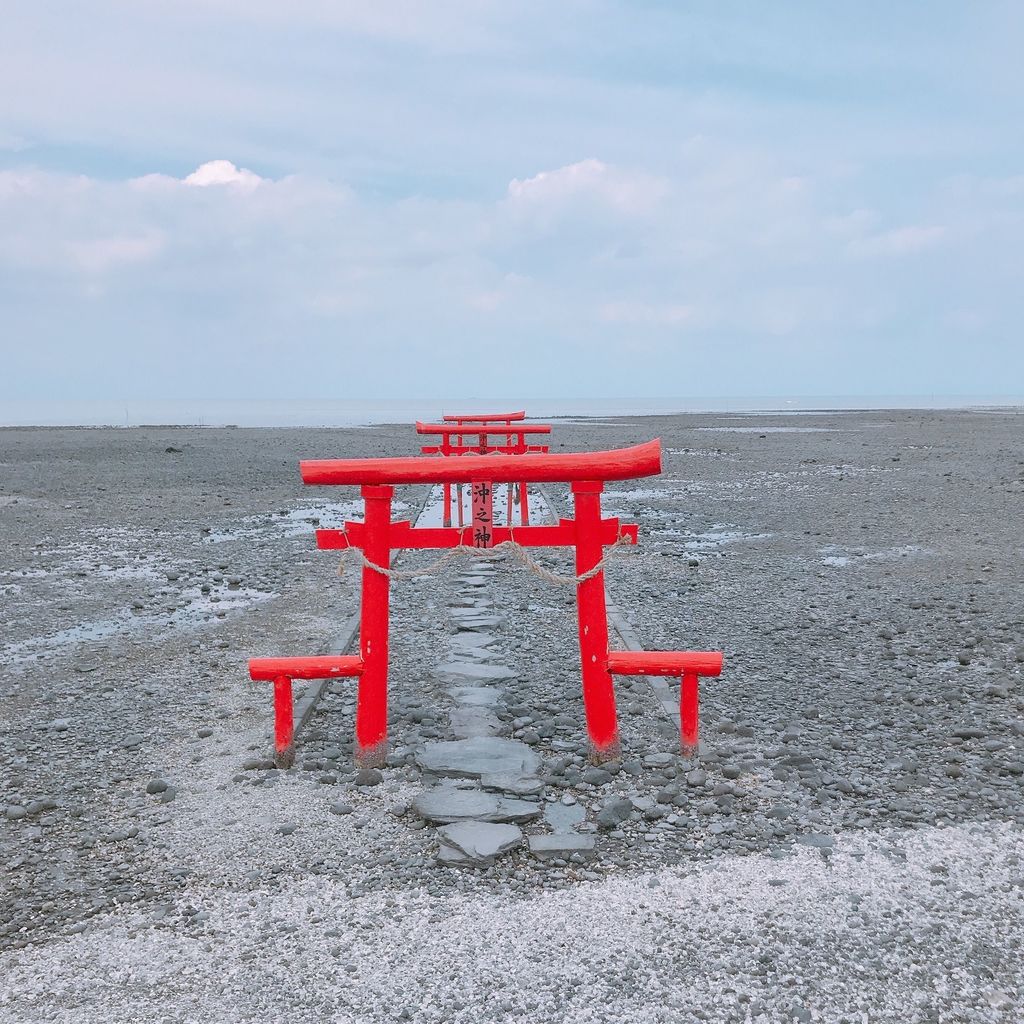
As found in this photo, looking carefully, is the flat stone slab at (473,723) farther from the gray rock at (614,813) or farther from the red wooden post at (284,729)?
the gray rock at (614,813)

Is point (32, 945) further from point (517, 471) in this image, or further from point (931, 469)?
point (931, 469)

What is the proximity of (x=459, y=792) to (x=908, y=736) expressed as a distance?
3008 millimetres

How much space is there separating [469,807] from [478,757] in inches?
27.4

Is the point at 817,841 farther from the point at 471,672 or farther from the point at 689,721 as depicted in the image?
the point at 471,672

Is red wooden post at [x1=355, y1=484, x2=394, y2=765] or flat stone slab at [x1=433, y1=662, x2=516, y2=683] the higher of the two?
red wooden post at [x1=355, y1=484, x2=394, y2=765]

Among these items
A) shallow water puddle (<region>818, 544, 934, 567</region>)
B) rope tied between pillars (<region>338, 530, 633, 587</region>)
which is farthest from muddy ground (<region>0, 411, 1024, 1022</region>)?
rope tied between pillars (<region>338, 530, 633, 587</region>)

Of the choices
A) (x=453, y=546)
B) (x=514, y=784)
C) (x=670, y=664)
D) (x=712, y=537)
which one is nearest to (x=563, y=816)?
(x=514, y=784)

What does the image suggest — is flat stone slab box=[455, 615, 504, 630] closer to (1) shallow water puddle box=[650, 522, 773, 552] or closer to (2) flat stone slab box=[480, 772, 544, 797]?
(2) flat stone slab box=[480, 772, 544, 797]

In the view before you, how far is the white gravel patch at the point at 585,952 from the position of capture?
3.38 m

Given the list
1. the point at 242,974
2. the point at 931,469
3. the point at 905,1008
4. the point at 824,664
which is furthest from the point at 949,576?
the point at 931,469

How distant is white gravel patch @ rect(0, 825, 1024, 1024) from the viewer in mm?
3385

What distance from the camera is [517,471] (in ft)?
17.3

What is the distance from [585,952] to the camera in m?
3.71

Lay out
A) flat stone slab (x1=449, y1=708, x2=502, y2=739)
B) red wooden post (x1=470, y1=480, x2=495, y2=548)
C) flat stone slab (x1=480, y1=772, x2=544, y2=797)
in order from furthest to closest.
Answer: flat stone slab (x1=449, y1=708, x2=502, y2=739) < red wooden post (x1=470, y1=480, x2=495, y2=548) < flat stone slab (x1=480, y1=772, x2=544, y2=797)
